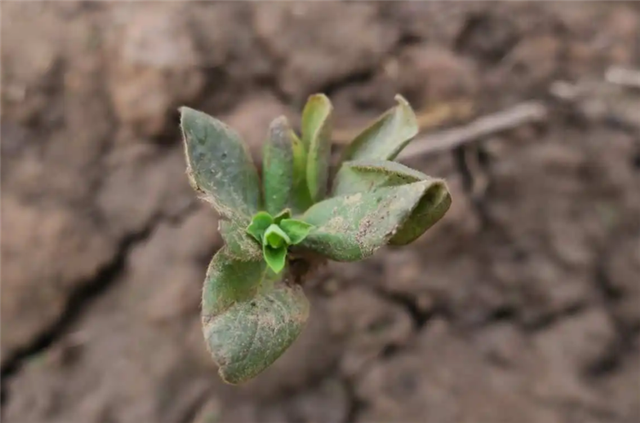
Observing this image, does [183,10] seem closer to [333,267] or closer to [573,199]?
[333,267]

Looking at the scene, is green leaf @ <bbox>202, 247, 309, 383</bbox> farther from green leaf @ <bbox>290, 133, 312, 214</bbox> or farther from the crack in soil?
the crack in soil

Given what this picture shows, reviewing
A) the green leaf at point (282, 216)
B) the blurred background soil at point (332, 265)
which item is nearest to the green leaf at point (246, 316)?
the green leaf at point (282, 216)

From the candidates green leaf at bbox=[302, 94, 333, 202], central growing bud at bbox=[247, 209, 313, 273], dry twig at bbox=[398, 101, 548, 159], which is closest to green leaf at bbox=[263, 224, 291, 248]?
central growing bud at bbox=[247, 209, 313, 273]

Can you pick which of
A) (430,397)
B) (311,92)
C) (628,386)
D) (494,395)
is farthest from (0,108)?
(628,386)

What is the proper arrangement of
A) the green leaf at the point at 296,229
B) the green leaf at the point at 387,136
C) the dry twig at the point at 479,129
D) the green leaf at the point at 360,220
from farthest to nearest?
the dry twig at the point at 479,129 → the green leaf at the point at 387,136 → the green leaf at the point at 296,229 → the green leaf at the point at 360,220

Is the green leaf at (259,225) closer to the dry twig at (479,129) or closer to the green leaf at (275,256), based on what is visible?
the green leaf at (275,256)

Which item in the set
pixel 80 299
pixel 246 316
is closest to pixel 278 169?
pixel 246 316
